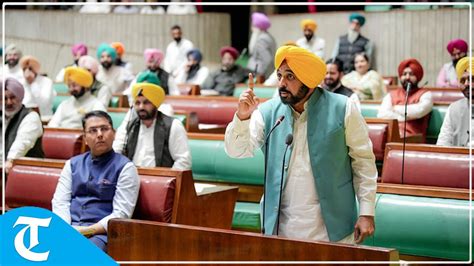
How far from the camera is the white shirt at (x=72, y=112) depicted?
277 inches

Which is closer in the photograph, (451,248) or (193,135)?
(451,248)

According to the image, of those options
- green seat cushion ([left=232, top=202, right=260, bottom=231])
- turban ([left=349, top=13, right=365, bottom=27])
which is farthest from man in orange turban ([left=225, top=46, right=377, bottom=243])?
turban ([left=349, top=13, right=365, bottom=27])

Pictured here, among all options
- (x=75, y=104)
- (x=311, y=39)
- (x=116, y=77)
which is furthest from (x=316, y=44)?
(x=75, y=104)

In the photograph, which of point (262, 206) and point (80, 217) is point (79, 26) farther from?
point (262, 206)

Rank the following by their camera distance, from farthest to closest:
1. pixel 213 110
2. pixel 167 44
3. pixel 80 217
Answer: pixel 167 44
pixel 213 110
pixel 80 217

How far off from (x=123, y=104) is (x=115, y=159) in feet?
11.6

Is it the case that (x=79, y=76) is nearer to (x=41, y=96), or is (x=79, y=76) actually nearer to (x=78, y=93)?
(x=78, y=93)

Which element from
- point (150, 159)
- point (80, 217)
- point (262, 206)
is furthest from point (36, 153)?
point (262, 206)

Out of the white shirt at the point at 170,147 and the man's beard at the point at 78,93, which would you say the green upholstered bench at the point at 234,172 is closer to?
the white shirt at the point at 170,147

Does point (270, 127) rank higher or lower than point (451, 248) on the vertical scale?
higher

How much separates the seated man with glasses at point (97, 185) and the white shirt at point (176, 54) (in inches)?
264

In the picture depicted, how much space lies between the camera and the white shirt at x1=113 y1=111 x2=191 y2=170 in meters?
5.11

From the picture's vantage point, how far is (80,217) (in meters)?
4.21

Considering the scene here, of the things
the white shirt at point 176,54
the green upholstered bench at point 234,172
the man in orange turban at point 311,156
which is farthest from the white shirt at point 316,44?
the man in orange turban at point 311,156
